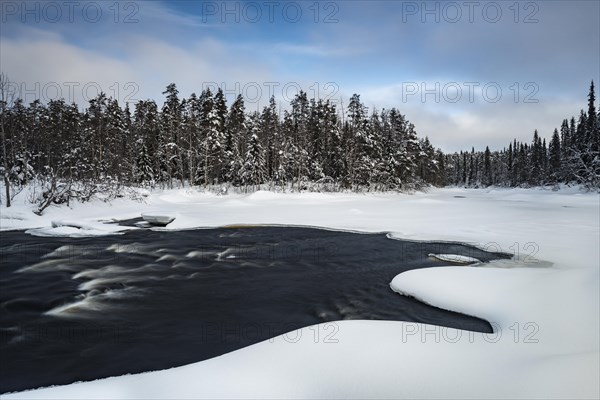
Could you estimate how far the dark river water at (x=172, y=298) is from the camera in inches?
183

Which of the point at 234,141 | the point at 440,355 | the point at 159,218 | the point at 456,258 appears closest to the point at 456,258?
the point at 456,258

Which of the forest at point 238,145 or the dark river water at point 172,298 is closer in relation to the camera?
the dark river water at point 172,298

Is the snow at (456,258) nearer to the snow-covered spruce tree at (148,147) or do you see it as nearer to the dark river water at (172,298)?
the dark river water at (172,298)

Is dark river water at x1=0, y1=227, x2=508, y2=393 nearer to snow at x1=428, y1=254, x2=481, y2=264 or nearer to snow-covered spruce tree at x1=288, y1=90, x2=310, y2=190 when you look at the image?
snow at x1=428, y1=254, x2=481, y2=264

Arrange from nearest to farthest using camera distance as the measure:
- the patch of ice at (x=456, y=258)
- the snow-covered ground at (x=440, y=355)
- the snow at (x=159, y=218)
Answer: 1. the snow-covered ground at (x=440, y=355)
2. the patch of ice at (x=456, y=258)
3. the snow at (x=159, y=218)

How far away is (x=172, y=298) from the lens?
6953mm

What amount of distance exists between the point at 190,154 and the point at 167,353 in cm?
3575

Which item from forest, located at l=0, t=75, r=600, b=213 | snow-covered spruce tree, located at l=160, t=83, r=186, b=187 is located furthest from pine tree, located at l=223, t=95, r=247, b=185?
snow-covered spruce tree, located at l=160, t=83, r=186, b=187

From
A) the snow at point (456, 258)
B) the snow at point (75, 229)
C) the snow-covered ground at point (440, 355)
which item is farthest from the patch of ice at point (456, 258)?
the snow at point (75, 229)

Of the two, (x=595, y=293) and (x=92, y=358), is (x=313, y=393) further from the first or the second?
(x=595, y=293)

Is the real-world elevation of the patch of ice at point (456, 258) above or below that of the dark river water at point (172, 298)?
above

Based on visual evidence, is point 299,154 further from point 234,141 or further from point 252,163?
point 234,141

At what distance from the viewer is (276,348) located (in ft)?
13.7

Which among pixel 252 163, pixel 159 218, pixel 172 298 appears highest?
pixel 252 163
